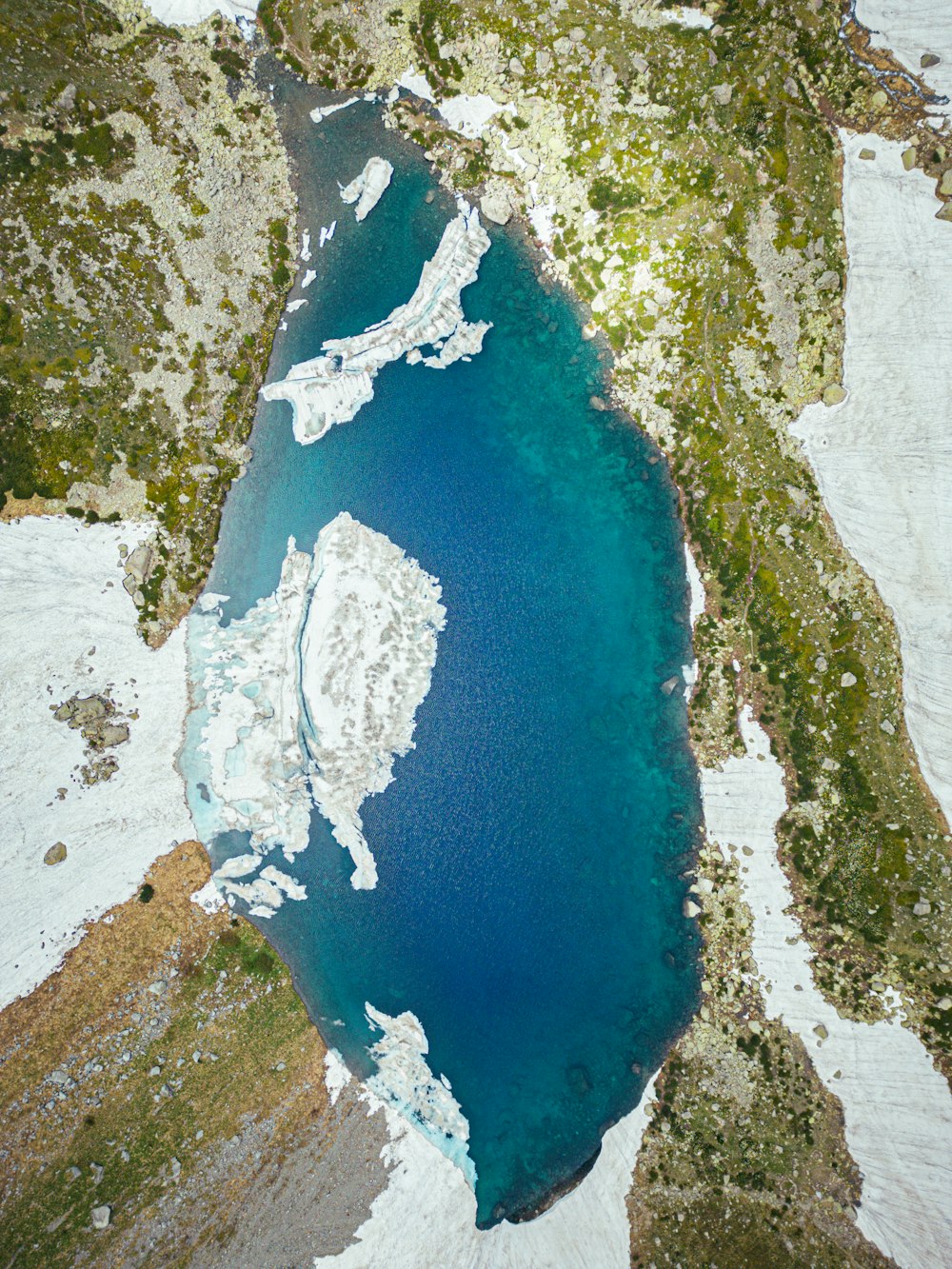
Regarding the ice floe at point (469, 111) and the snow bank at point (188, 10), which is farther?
the ice floe at point (469, 111)

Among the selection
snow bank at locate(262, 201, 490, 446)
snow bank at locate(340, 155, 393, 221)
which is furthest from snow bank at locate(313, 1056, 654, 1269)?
snow bank at locate(340, 155, 393, 221)

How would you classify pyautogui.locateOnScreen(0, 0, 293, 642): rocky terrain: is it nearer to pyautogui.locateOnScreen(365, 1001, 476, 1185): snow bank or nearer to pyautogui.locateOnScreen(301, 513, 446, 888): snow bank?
pyautogui.locateOnScreen(301, 513, 446, 888): snow bank

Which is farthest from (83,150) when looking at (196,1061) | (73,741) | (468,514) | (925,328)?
(196,1061)

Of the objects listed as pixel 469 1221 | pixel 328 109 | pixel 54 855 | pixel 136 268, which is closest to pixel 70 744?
pixel 54 855

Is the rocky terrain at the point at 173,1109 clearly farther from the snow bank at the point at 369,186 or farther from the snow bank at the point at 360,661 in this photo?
the snow bank at the point at 369,186

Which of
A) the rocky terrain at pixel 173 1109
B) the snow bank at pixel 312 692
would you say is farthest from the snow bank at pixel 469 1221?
the snow bank at pixel 312 692

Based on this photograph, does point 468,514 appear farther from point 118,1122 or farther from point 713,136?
point 118,1122
